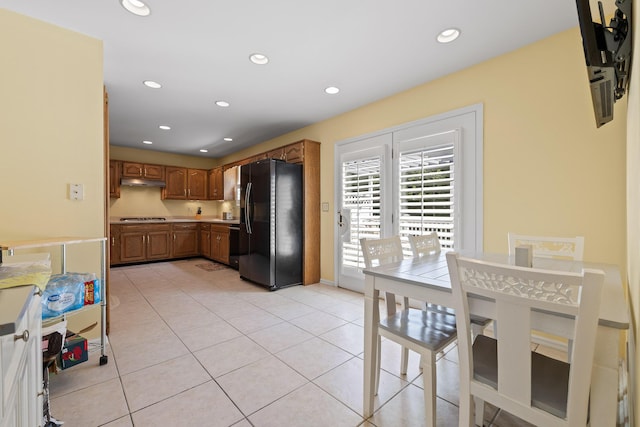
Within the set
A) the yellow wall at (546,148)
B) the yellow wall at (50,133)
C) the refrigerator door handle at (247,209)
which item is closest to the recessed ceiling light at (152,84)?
the yellow wall at (50,133)

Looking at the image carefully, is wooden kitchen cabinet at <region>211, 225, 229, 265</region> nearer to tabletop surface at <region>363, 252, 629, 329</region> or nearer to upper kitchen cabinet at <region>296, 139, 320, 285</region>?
upper kitchen cabinet at <region>296, 139, 320, 285</region>

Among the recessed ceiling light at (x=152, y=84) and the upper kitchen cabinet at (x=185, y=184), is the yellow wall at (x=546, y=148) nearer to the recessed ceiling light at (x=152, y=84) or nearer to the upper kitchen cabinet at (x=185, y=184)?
the recessed ceiling light at (x=152, y=84)

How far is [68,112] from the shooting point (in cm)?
207

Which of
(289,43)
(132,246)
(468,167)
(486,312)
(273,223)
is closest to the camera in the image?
(486,312)

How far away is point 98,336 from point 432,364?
2595 mm

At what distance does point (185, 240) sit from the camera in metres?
5.96

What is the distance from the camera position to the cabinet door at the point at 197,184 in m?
6.39

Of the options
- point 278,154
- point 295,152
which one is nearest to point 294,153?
point 295,152

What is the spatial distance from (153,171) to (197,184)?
95 cm

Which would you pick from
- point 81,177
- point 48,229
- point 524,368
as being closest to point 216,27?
point 81,177

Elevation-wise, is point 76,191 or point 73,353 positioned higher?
point 76,191

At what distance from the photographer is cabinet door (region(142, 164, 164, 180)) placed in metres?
5.77

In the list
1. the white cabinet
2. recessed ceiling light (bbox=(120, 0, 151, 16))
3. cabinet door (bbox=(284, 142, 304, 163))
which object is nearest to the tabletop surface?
the white cabinet

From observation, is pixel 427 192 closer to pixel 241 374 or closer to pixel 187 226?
pixel 241 374
